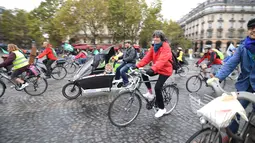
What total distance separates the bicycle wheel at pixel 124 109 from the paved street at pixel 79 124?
15cm

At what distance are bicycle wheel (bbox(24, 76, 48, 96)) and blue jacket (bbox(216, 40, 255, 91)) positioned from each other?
5.92 m

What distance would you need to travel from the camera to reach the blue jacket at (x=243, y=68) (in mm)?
2596

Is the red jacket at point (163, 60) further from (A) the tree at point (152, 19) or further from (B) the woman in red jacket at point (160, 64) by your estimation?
(A) the tree at point (152, 19)

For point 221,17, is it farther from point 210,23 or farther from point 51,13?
point 51,13

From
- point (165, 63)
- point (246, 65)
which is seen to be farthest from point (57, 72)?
point (246, 65)

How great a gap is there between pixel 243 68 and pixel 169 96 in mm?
2212

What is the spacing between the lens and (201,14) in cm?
6600

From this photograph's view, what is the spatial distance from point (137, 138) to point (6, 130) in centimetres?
269

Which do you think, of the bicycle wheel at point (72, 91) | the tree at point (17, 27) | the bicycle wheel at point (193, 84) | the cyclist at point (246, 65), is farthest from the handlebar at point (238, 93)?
the tree at point (17, 27)

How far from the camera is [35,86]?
21.3 feet

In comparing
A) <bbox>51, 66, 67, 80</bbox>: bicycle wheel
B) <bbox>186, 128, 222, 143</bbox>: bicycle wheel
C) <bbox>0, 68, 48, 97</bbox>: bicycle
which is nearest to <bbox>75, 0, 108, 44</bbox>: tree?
<bbox>51, 66, 67, 80</bbox>: bicycle wheel

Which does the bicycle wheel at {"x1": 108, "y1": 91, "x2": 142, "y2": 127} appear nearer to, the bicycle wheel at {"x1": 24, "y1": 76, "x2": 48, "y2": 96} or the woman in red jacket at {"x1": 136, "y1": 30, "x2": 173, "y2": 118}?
the woman in red jacket at {"x1": 136, "y1": 30, "x2": 173, "y2": 118}

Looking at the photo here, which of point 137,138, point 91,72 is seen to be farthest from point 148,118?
point 91,72

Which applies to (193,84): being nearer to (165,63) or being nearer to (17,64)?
(165,63)
